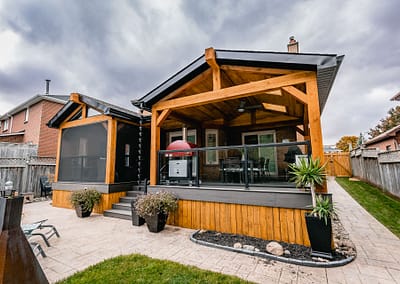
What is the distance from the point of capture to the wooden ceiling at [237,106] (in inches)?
211

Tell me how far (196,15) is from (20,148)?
1304 centimetres

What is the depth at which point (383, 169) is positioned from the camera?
26.1 feet

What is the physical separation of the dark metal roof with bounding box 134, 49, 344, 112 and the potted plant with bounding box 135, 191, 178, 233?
3059 millimetres

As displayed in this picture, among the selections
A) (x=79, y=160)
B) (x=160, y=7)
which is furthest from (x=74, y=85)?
(x=160, y=7)

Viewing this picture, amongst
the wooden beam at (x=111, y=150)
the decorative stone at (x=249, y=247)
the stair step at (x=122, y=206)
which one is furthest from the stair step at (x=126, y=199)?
the decorative stone at (x=249, y=247)

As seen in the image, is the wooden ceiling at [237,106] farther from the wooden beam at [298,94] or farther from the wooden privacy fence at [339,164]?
the wooden privacy fence at [339,164]

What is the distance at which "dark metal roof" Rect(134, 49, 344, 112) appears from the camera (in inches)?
151

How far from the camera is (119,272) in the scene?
2885 mm

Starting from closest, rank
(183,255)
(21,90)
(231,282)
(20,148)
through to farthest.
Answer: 1. (231,282)
2. (183,255)
3. (20,148)
4. (21,90)

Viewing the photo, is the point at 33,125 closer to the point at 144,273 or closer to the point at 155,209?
the point at 155,209

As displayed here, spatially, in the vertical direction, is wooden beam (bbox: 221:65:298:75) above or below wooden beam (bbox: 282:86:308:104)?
above

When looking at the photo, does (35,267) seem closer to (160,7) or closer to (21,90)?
(160,7)

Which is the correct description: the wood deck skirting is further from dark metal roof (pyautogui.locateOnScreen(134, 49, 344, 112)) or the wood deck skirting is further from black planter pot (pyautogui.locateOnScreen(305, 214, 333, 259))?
dark metal roof (pyautogui.locateOnScreen(134, 49, 344, 112))

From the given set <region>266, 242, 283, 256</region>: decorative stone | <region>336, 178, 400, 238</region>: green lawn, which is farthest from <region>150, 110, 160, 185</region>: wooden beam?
<region>336, 178, 400, 238</region>: green lawn
